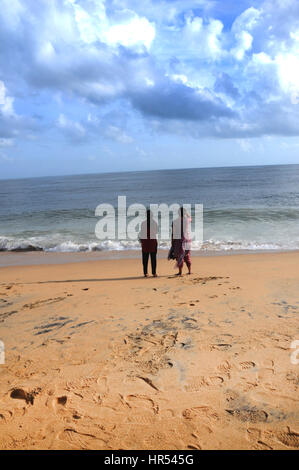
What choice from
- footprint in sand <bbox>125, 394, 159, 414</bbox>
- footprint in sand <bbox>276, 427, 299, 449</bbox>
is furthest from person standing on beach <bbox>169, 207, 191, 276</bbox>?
footprint in sand <bbox>276, 427, 299, 449</bbox>

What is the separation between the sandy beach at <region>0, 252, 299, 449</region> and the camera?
2.68 metres

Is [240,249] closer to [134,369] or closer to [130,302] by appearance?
[130,302]

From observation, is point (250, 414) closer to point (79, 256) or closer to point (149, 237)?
point (149, 237)

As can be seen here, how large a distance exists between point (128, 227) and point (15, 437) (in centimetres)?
1787

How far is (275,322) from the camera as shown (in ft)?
15.3

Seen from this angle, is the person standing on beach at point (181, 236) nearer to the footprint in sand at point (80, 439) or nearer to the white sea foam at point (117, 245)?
the white sea foam at point (117, 245)

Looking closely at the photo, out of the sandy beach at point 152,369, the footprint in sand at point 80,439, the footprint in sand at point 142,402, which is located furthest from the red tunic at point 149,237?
the footprint in sand at point 80,439

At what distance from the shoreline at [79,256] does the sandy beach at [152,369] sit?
17.7 ft

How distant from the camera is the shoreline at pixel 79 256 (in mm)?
12138

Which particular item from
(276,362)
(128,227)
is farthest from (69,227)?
(276,362)

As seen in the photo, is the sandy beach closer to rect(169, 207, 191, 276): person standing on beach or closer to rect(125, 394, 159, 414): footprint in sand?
rect(125, 394, 159, 414): footprint in sand
